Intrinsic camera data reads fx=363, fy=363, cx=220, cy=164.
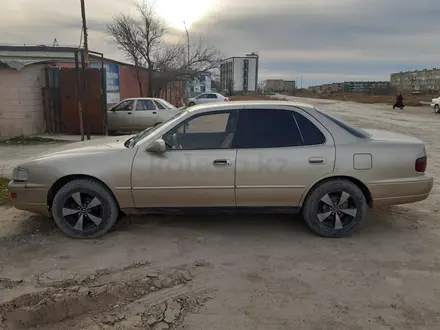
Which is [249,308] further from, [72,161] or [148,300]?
[72,161]

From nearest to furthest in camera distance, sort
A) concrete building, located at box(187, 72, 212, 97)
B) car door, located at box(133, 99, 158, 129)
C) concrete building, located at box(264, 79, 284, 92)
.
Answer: car door, located at box(133, 99, 158, 129) < concrete building, located at box(187, 72, 212, 97) < concrete building, located at box(264, 79, 284, 92)

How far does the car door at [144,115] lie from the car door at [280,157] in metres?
10.2

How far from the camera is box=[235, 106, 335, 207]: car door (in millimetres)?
3945

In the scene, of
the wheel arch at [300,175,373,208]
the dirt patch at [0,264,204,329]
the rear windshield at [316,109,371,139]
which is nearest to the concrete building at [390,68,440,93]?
the rear windshield at [316,109,371,139]

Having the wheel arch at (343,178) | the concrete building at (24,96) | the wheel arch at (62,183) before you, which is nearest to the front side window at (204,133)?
the wheel arch at (62,183)

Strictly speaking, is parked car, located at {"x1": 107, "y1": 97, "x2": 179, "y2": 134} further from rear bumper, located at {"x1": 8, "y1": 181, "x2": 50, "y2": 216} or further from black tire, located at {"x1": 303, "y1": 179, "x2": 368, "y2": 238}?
black tire, located at {"x1": 303, "y1": 179, "x2": 368, "y2": 238}

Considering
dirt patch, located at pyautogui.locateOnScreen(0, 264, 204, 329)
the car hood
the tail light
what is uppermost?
the car hood

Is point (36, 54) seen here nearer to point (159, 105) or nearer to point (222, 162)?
point (159, 105)

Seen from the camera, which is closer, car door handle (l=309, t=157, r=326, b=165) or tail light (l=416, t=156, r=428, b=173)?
car door handle (l=309, t=157, r=326, b=165)

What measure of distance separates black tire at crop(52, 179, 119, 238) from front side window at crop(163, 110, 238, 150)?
3.04 ft

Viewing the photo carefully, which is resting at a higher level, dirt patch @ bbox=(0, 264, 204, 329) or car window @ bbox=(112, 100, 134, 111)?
car window @ bbox=(112, 100, 134, 111)

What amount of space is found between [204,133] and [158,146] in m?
0.73

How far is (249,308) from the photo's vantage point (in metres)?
2.82

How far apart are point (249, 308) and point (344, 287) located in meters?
0.89
